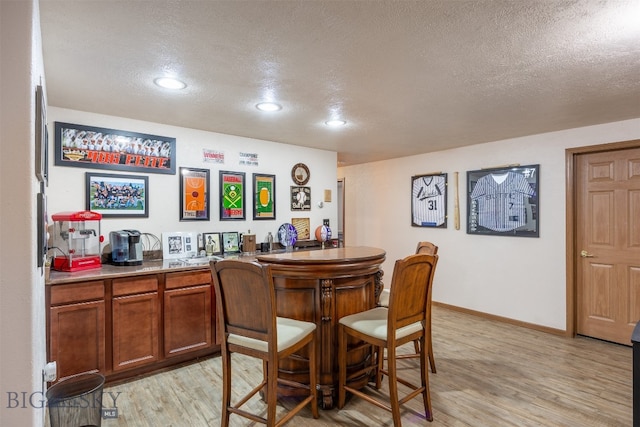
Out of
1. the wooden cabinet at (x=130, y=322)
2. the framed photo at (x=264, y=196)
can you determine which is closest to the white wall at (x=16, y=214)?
the wooden cabinet at (x=130, y=322)

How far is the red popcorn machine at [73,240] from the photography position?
2.81 meters

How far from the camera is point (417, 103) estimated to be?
2.89 meters

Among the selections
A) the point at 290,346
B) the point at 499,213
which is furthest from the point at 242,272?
the point at 499,213

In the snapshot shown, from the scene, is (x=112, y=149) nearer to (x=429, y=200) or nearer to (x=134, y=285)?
(x=134, y=285)

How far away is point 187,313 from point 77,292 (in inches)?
35.0

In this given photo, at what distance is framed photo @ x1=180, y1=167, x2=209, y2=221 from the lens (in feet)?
12.2

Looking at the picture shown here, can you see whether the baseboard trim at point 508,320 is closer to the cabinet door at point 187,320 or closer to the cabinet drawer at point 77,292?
the cabinet door at point 187,320

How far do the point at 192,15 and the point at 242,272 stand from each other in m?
1.27

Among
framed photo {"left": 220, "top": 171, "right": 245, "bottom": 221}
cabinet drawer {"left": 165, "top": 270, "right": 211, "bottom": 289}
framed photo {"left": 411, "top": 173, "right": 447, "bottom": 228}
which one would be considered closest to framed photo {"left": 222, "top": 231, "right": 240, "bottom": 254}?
framed photo {"left": 220, "top": 171, "right": 245, "bottom": 221}

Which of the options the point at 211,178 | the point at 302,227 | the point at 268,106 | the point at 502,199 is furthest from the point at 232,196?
the point at 502,199

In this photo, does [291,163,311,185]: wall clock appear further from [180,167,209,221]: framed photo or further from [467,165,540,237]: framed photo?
[467,165,540,237]: framed photo

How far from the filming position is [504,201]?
4.37 m

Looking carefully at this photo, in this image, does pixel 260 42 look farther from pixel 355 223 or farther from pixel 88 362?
pixel 355 223

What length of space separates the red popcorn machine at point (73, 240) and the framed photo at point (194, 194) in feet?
2.84
